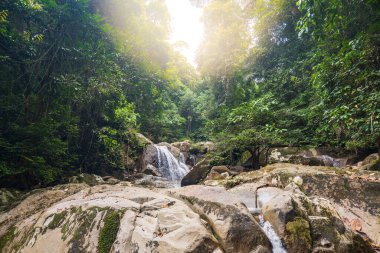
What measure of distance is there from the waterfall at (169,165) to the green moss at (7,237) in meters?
9.94

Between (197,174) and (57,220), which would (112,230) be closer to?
(57,220)

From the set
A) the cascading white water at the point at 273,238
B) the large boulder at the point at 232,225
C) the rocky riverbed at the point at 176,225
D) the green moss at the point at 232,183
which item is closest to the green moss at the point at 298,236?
the rocky riverbed at the point at 176,225

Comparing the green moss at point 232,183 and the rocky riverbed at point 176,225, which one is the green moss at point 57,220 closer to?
the rocky riverbed at point 176,225

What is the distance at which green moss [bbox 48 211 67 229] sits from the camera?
289 centimetres

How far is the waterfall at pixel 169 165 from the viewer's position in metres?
13.3

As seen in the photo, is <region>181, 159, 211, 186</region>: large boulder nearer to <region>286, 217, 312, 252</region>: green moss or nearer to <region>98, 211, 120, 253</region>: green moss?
<region>286, 217, 312, 252</region>: green moss

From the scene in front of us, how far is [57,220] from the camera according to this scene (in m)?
2.96

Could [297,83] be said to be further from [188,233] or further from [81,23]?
[188,233]

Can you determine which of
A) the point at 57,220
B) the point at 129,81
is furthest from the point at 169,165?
the point at 57,220

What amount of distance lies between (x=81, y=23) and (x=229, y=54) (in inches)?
384

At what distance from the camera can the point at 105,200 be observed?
3.34m

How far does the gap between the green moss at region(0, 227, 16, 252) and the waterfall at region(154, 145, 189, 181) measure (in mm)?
9937

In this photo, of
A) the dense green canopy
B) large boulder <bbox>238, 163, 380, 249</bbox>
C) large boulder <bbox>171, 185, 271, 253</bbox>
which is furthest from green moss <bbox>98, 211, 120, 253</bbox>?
the dense green canopy

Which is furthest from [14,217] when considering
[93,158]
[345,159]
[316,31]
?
[345,159]
